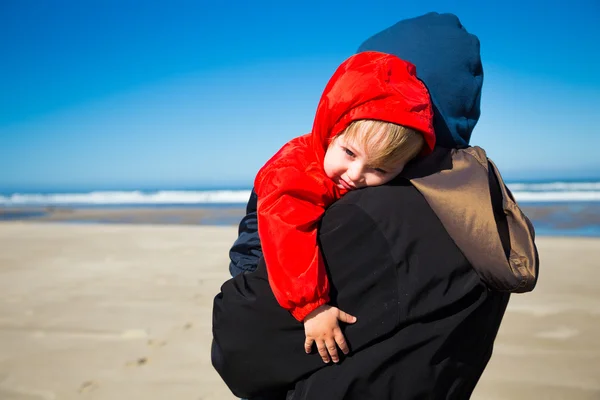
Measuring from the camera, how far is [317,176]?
1295 mm

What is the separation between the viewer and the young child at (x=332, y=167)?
3.75 ft

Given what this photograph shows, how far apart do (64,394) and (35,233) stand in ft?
30.1

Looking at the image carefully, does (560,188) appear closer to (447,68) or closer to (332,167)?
(447,68)

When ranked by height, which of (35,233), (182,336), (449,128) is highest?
(449,128)

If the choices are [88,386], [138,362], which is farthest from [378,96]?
[138,362]

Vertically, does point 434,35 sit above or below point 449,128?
above

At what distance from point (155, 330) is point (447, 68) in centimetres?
389

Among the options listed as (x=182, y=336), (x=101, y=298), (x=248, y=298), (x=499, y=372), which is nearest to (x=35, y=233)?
(x=101, y=298)

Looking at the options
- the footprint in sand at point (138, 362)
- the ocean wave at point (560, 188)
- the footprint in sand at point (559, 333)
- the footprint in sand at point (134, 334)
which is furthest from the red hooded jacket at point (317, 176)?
the ocean wave at point (560, 188)

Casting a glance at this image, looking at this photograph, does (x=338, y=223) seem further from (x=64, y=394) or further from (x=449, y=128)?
(x=64, y=394)

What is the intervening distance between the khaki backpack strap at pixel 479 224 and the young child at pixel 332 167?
130 millimetres

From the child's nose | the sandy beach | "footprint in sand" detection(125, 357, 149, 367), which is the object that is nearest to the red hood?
the child's nose

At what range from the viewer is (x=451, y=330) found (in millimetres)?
1188

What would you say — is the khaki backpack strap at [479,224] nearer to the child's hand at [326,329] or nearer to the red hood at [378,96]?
the red hood at [378,96]
